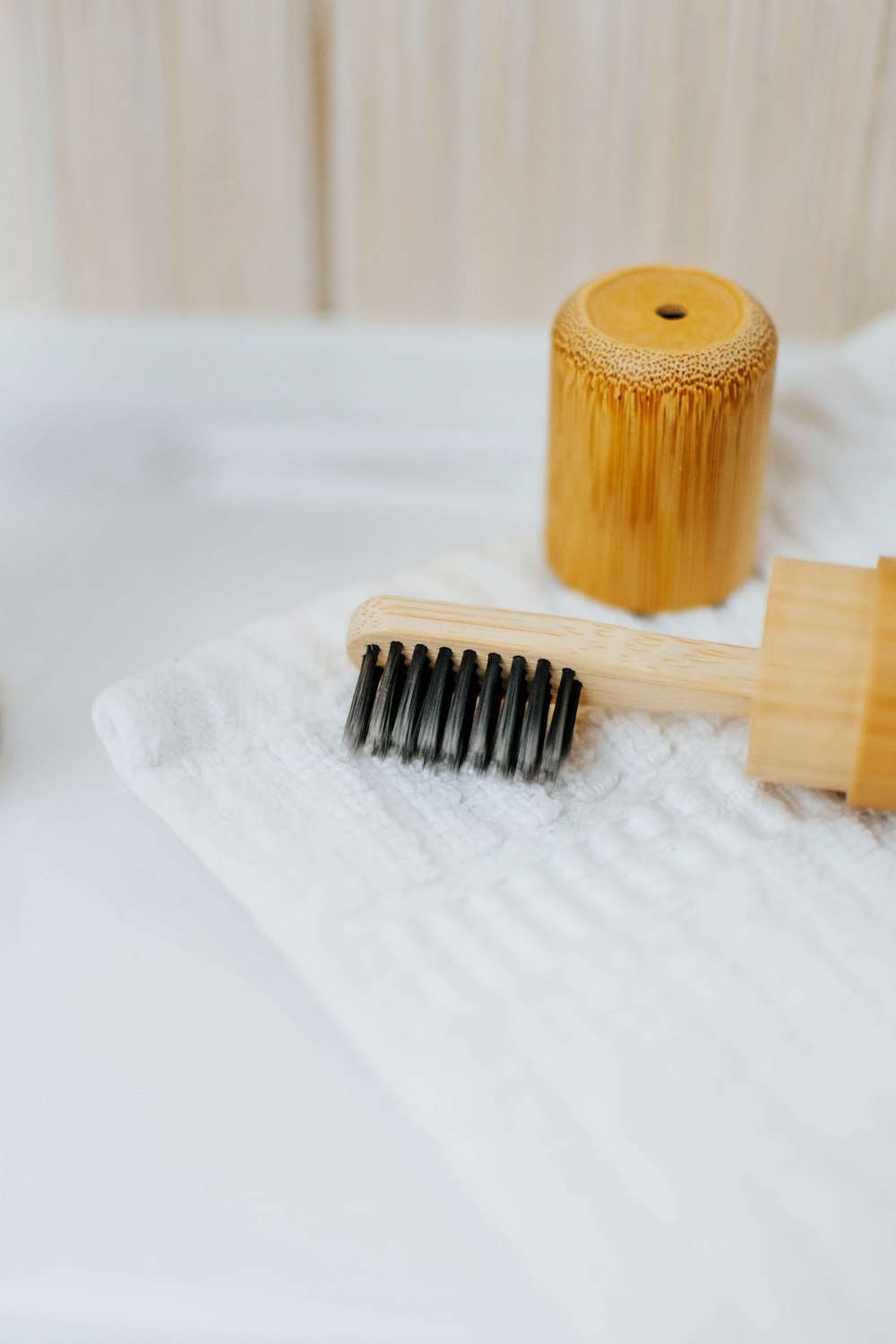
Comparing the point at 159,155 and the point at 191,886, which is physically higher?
the point at 159,155

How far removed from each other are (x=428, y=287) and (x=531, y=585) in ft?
0.69

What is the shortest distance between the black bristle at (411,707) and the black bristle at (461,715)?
1cm

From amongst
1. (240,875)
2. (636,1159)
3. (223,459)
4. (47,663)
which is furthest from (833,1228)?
(223,459)

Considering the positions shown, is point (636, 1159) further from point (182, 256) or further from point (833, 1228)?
point (182, 256)

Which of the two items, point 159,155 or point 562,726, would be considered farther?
point 159,155

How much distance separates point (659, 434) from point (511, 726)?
0.13 metres

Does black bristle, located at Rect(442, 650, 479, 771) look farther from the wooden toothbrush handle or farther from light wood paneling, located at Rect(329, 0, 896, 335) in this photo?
light wood paneling, located at Rect(329, 0, 896, 335)

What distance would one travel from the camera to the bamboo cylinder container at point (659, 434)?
47 centimetres

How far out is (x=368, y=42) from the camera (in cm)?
60

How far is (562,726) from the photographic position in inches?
17.8

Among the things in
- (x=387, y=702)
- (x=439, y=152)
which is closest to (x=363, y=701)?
(x=387, y=702)

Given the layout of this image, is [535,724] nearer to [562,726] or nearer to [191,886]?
[562,726]

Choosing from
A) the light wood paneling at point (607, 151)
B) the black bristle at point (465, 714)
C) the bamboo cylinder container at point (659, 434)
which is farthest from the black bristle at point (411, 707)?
the light wood paneling at point (607, 151)

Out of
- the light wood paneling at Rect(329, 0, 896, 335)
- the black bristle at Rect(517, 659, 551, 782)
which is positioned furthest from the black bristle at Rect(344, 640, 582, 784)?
the light wood paneling at Rect(329, 0, 896, 335)
